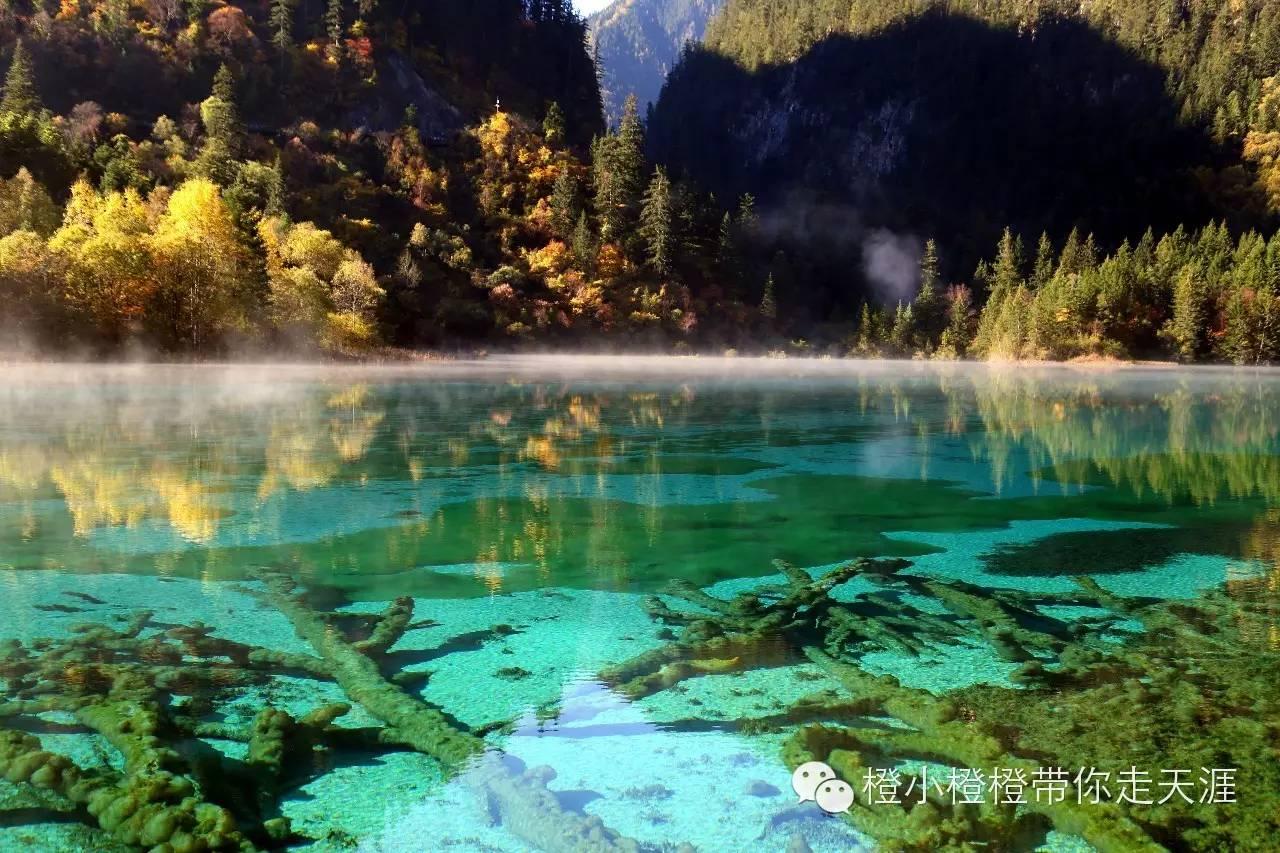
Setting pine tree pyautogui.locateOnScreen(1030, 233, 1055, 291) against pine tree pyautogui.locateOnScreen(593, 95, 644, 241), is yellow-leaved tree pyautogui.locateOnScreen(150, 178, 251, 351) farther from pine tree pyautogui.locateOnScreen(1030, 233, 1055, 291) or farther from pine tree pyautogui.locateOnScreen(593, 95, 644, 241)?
pine tree pyautogui.locateOnScreen(1030, 233, 1055, 291)

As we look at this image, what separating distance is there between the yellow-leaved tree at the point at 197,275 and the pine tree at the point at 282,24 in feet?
115

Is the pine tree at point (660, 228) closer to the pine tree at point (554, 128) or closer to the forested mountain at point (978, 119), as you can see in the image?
the pine tree at point (554, 128)

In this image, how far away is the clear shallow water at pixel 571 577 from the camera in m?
3.97

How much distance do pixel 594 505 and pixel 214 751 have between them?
6.77m

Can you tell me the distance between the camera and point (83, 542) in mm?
8422

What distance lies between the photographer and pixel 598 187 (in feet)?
225

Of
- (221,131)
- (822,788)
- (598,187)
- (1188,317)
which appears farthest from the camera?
(598,187)

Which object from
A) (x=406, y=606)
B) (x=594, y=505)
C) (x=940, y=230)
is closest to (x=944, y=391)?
(x=594, y=505)

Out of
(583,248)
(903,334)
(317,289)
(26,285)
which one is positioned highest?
(583,248)

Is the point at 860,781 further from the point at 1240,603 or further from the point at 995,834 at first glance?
the point at 1240,603

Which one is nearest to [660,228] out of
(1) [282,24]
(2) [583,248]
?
(2) [583,248]

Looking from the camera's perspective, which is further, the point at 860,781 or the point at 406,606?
the point at 406,606

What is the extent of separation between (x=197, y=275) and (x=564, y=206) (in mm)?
32348

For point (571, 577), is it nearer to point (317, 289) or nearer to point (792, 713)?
point (792, 713)
